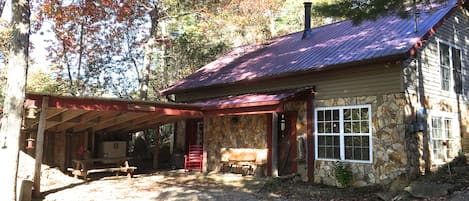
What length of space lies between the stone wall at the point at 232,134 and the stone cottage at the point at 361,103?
0.04m

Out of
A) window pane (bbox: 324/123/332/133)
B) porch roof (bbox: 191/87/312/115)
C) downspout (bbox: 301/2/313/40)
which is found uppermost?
downspout (bbox: 301/2/313/40)

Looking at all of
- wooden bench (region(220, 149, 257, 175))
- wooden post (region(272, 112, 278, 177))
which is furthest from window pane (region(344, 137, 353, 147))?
wooden bench (region(220, 149, 257, 175))

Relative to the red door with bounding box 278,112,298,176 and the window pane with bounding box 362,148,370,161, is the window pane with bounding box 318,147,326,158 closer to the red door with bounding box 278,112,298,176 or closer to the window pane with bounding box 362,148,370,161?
the red door with bounding box 278,112,298,176

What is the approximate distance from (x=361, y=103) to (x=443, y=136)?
2708 millimetres

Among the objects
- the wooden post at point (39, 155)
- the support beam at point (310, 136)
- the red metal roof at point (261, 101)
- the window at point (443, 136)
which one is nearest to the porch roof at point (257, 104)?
the red metal roof at point (261, 101)

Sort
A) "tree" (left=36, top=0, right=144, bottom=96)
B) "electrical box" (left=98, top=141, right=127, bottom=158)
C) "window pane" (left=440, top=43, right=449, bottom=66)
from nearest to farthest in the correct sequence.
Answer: "window pane" (left=440, top=43, right=449, bottom=66) < "electrical box" (left=98, top=141, right=127, bottom=158) < "tree" (left=36, top=0, right=144, bottom=96)

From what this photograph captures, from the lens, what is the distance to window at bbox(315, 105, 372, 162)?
9867 mm

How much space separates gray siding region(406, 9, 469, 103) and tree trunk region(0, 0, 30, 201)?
8.74m

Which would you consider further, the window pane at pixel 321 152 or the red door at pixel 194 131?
the red door at pixel 194 131

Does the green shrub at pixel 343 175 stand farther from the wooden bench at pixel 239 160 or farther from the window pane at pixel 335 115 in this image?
the wooden bench at pixel 239 160

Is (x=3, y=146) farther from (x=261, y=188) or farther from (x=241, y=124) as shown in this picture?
(x=241, y=124)

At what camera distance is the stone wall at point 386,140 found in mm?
9188

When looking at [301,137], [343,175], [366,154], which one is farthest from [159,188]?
[366,154]

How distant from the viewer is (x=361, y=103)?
9961 millimetres
